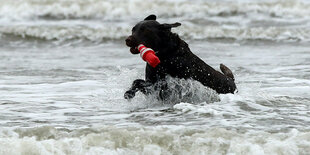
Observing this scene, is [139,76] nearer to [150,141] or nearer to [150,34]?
[150,34]

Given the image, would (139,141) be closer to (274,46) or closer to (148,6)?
(274,46)

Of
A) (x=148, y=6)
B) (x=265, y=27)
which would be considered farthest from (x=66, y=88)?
(x=148, y=6)

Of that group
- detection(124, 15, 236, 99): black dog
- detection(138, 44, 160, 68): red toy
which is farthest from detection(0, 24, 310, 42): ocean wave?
detection(138, 44, 160, 68): red toy

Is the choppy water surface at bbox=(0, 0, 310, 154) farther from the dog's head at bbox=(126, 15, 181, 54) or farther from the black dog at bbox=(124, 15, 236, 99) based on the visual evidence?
the dog's head at bbox=(126, 15, 181, 54)

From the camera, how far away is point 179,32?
19969 millimetres

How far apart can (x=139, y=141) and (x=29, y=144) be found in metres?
1.08

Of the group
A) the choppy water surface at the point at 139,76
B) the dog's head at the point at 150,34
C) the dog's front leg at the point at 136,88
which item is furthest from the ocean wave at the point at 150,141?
the dog's head at the point at 150,34

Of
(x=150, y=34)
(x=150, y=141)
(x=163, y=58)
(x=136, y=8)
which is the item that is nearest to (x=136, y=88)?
(x=163, y=58)

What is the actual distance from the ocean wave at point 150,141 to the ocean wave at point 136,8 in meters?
16.2

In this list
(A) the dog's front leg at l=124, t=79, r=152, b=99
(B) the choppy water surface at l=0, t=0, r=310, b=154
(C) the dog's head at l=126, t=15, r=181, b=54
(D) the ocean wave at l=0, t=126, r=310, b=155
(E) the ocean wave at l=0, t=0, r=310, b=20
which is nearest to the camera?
(D) the ocean wave at l=0, t=126, r=310, b=155

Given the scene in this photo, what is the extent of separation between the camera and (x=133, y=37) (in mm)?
7992

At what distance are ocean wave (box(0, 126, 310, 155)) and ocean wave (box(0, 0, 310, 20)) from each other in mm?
16245

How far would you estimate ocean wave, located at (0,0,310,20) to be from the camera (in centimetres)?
2275

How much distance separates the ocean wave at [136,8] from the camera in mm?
22750
